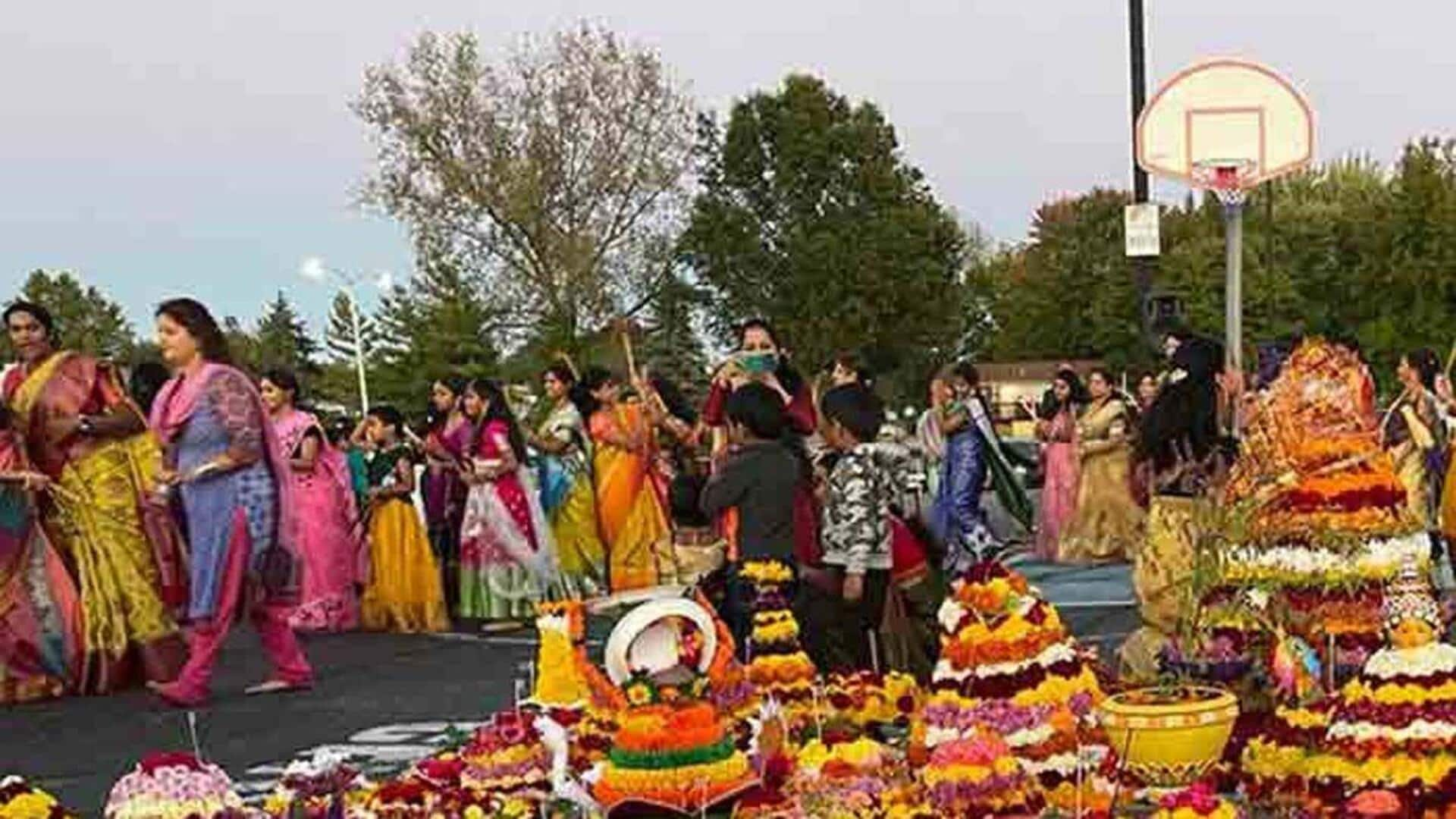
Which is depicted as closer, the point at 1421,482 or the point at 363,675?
the point at 363,675

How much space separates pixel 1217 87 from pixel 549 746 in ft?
36.9

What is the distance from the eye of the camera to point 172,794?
4895 millimetres

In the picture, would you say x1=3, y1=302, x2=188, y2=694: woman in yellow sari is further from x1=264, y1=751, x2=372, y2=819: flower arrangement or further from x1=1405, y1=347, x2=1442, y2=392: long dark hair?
x1=1405, y1=347, x2=1442, y2=392: long dark hair

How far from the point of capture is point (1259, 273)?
47.0 meters

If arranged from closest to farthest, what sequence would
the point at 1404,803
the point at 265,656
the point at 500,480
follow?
1. the point at 1404,803
2. the point at 265,656
3. the point at 500,480

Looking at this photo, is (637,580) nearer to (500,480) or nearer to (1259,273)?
(500,480)

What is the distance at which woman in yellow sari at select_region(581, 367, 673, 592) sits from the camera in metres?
13.7

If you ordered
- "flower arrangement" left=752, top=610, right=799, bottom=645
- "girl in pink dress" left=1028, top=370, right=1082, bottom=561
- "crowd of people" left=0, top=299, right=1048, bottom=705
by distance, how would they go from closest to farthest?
"flower arrangement" left=752, top=610, right=799, bottom=645 → "crowd of people" left=0, top=299, right=1048, bottom=705 → "girl in pink dress" left=1028, top=370, right=1082, bottom=561

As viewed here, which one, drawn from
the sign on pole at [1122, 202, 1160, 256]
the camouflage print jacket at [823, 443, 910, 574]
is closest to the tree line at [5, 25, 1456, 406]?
the sign on pole at [1122, 202, 1160, 256]

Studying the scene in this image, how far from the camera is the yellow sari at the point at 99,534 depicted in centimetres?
1012

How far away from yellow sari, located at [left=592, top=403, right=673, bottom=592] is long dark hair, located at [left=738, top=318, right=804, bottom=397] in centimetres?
358

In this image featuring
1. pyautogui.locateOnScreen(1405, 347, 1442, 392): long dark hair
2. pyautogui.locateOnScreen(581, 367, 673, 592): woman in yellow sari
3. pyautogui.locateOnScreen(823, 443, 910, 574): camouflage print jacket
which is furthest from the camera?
pyautogui.locateOnScreen(581, 367, 673, 592): woman in yellow sari

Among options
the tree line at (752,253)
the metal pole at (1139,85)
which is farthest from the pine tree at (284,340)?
the metal pole at (1139,85)

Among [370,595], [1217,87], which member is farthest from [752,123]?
[370,595]
